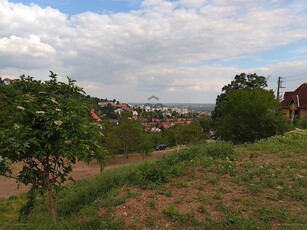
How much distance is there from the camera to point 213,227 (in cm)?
417

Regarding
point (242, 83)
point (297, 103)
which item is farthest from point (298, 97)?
point (242, 83)

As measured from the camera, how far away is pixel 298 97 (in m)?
36.3

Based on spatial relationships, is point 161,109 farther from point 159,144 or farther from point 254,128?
point 254,128

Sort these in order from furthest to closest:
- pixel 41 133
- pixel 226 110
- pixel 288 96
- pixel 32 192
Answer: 1. pixel 288 96
2. pixel 226 110
3. pixel 32 192
4. pixel 41 133

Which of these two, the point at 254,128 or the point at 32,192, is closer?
the point at 32,192

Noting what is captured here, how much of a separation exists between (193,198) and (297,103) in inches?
1349

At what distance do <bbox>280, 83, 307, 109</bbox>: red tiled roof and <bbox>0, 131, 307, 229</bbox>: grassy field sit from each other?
100 ft

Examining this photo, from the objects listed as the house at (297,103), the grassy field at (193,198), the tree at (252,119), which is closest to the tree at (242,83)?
the house at (297,103)

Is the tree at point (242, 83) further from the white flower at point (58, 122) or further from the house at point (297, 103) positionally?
the white flower at point (58, 122)

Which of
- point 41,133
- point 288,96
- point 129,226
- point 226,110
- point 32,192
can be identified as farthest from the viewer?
point 288,96

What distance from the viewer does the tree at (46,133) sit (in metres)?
3.87

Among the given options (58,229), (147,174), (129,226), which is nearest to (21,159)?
(58,229)

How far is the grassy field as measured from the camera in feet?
14.1

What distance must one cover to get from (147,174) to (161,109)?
78.2 meters
